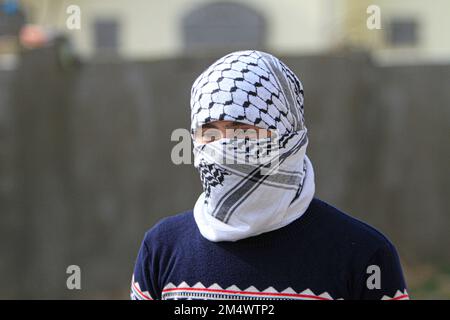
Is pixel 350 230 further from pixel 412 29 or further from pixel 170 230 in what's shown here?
pixel 412 29

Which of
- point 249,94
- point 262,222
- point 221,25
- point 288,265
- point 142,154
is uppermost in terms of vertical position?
point 249,94

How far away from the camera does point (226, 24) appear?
1841 centimetres

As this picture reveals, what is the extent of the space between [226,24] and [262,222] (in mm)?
16691

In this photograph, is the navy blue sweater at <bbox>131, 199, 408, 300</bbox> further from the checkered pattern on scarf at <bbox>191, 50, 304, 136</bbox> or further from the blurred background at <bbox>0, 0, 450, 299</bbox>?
the blurred background at <bbox>0, 0, 450, 299</bbox>

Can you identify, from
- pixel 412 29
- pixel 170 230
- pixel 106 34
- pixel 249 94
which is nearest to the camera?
pixel 249 94

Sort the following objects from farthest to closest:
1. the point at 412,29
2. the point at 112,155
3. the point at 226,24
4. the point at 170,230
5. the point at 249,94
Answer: the point at 412,29, the point at 226,24, the point at 112,155, the point at 170,230, the point at 249,94

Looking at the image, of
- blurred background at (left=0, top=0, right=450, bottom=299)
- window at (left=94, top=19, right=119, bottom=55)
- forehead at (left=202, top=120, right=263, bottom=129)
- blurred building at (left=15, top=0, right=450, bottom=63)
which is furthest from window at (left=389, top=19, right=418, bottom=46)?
forehead at (left=202, top=120, right=263, bottom=129)

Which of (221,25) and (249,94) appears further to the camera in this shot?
(221,25)

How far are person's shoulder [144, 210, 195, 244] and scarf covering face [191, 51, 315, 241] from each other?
0.08 meters

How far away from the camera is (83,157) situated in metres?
6.48

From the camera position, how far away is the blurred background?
644 cm

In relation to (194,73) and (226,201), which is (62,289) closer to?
(194,73)

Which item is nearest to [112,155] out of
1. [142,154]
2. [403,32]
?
[142,154]

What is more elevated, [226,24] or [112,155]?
[226,24]
